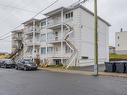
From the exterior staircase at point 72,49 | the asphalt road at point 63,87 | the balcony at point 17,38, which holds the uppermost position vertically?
the balcony at point 17,38

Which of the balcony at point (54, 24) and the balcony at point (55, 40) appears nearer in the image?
the balcony at point (55, 40)

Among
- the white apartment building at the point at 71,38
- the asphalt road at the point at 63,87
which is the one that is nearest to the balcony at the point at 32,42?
the white apartment building at the point at 71,38

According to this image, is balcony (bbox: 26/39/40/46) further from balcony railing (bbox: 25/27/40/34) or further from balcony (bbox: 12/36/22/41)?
balcony (bbox: 12/36/22/41)

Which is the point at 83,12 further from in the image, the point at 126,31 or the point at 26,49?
the point at 126,31

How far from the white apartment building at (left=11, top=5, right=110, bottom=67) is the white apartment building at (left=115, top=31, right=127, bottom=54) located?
36.9 metres

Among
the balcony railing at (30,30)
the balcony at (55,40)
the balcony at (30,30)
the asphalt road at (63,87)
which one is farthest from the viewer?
the balcony railing at (30,30)

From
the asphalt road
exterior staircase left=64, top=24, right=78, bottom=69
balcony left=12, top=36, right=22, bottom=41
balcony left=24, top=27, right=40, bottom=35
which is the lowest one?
the asphalt road

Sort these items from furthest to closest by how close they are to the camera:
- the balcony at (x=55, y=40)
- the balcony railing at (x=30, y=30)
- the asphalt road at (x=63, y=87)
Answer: the balcony railing at (x=30, y=30) < the balcony at (x=55, y=40) < the asphalt road at (x=63, y=87)

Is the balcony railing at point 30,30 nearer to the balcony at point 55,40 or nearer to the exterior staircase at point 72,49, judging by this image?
the balcony at point 55,40

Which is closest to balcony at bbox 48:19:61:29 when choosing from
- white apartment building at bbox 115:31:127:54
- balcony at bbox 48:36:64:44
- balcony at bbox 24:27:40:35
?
balcony at bbox 48:36:64:44

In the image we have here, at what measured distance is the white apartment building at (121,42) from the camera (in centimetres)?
7725

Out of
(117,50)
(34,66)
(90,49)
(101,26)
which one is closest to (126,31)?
(117,50)

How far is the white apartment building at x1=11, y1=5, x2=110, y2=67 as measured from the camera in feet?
111

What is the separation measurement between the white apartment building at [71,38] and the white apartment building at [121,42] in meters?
36.9
